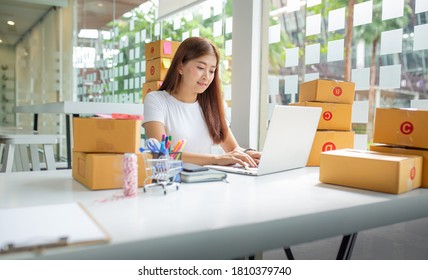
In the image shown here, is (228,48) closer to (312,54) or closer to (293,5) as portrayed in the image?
(293,5)

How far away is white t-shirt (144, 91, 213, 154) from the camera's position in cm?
198

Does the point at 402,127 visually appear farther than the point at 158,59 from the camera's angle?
No

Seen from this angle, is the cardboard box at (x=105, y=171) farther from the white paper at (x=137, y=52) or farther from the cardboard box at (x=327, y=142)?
the white paper at (x=137, y=52)

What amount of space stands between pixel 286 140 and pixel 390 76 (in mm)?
902

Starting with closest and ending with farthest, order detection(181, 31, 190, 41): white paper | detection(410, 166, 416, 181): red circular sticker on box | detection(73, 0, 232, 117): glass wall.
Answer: detection(410, 166, 416, 181): red circular sticker on box → detection(181, 31, 190, 41): white paper → detection(73, 0, 232, 117): glass wall

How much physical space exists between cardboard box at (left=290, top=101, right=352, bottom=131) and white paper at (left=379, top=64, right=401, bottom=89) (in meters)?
0.26

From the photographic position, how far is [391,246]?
5.86 feet

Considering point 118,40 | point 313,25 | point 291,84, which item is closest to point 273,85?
point 291,84

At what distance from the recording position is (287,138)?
1367 mm

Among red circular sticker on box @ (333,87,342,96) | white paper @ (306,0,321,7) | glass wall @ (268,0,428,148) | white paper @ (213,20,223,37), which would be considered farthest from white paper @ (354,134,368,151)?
white paper @ (213,20,223,37)

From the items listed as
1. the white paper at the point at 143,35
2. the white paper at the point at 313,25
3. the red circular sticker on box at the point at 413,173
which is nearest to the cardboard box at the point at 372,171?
the red circular sticker on box at the point at 413,173

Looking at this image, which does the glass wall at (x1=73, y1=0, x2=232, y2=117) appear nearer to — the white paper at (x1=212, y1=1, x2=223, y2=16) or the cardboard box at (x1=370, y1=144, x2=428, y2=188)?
→ the white paper at (x1=212, y1=1, x2=223, y2=16)
